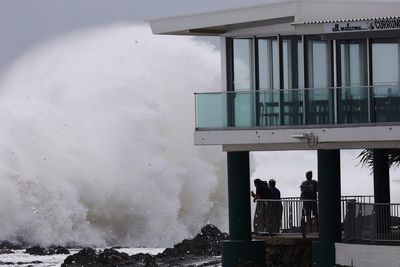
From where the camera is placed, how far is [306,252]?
42688 mm

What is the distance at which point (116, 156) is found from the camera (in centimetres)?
6925

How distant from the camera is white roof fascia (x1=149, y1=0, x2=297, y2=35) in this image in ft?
135

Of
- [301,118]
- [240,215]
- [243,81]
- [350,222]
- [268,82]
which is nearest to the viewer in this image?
[350,222]

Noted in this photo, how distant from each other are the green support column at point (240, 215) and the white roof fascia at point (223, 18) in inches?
107

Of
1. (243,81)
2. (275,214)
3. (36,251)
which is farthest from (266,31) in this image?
(36,251)

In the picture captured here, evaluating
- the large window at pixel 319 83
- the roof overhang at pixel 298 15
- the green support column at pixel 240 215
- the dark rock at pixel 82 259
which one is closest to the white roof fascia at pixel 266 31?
the roof overhang at pixel 298 15

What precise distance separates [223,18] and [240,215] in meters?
4.12

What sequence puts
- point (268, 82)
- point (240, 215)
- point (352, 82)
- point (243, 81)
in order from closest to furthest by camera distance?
point (352, 82), point (268, 82), point (243, 81), point (240, 215)

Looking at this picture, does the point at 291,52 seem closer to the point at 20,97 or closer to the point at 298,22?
the point at 298,22

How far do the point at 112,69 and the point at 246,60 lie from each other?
32.2m

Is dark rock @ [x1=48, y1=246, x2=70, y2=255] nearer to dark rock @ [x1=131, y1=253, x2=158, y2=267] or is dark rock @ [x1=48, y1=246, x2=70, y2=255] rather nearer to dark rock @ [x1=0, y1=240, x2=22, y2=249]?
dark rock @ [x1=0, y1=240, x2=22, y2=249]

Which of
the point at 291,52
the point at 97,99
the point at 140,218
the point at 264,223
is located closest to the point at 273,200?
the point at 264,223

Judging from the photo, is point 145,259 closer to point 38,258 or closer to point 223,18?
point 38,258

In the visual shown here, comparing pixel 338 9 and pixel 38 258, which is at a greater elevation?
pixel 338 9
